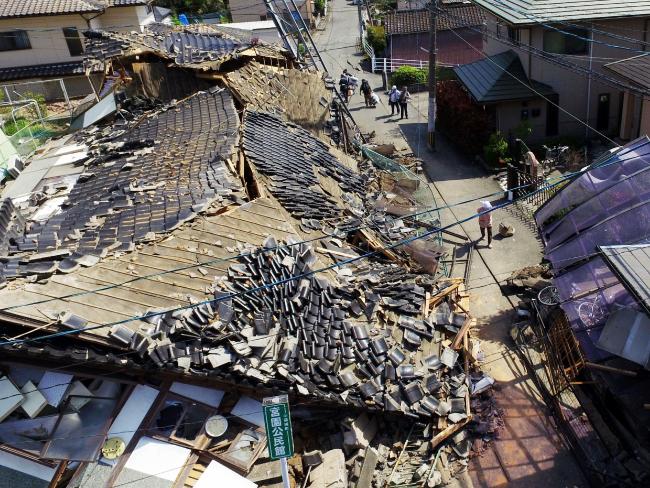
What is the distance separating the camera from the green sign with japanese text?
8.02 m

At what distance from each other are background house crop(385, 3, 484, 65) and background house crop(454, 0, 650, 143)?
12756 millimetres

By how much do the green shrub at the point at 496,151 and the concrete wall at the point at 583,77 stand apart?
2923 millimetres

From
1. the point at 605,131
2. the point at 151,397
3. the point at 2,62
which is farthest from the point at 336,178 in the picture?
the point at 2,62

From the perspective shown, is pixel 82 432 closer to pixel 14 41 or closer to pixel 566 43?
pixel 566 43

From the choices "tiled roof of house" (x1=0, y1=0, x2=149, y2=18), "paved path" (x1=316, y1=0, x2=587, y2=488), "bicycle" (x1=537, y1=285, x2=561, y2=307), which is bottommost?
"paved path" (x1=316, y1=0, x2=587, y2=488)

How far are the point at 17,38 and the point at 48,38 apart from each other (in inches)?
68.4

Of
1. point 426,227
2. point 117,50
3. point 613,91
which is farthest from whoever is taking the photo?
point 613,91

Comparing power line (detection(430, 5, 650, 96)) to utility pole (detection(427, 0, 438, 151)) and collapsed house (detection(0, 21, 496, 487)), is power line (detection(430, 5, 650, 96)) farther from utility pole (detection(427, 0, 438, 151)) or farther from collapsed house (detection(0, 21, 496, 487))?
collapsed house (detection(0, 21, 496, 487))

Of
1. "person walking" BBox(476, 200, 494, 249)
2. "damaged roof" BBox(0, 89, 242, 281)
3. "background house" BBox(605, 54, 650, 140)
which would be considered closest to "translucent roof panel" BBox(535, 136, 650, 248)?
"person walking" BBox(476, 200, 494, 249)

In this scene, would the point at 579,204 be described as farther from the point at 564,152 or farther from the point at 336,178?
the point at 564,152

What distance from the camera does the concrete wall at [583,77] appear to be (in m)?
22.6

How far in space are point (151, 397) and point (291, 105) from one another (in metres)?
13.9

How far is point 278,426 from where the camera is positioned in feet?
26.7

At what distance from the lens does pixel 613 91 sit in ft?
77.0
